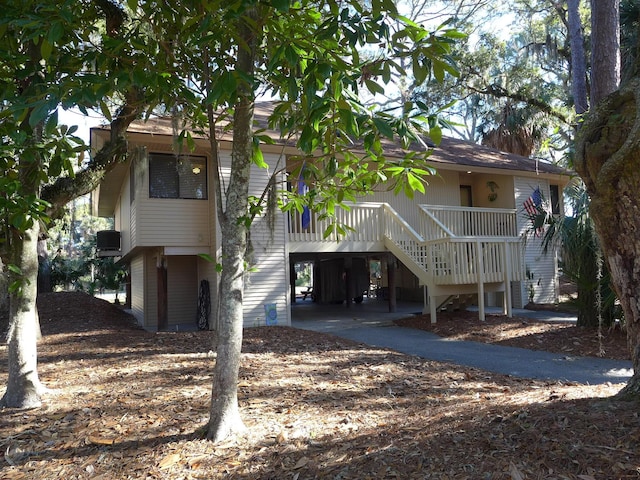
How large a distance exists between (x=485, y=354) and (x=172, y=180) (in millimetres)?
7899

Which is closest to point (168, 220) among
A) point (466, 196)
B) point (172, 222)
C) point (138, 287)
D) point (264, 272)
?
point (172, 222)

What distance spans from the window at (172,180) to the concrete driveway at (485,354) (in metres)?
4.18

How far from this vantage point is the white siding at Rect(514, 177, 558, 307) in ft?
49.6

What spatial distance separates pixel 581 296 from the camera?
9078mm

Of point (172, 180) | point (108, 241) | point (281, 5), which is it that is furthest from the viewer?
point (108, 241)

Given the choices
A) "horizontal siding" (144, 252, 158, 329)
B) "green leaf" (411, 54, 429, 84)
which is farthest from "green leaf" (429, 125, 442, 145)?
"horizontal siding" (144, 252, 158, 329)

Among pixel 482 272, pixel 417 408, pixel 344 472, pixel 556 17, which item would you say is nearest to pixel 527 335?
pixel 482 272

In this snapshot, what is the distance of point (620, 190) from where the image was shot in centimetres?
367

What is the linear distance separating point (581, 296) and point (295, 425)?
23.0 ft

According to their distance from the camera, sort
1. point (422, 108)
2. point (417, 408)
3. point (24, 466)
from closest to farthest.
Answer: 1. point (422, 108)
2. point (24, 466)
3. point (417, 408)

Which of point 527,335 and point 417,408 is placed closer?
point 417,408

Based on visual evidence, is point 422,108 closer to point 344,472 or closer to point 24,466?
point 344,472

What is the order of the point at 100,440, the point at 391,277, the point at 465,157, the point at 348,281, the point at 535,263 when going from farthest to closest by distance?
the point at 348,281, the point at 535,263, the point at 465,157, the point at 391,277, the point at 100,440

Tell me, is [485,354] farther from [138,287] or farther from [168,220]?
[138,287]
